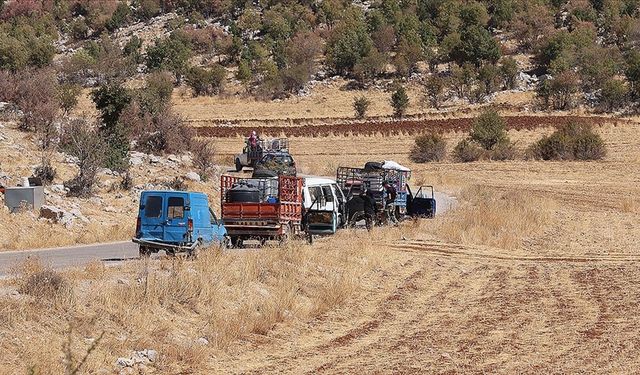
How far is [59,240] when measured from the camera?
2741cm

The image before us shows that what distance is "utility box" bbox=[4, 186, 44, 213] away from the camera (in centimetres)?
2973

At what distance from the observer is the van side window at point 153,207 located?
22.9 m

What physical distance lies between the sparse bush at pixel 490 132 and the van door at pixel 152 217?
151ft

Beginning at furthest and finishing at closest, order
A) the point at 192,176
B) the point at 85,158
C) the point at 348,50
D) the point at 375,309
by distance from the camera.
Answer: the point at 348,50 < the point at 192,176 < the point at 85,158 < the point at 375,309

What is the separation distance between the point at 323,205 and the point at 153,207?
7.62 meters

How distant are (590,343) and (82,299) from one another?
24.4 ft

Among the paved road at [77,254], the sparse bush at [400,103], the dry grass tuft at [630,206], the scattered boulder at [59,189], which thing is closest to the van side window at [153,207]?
the paved road at [77,254]

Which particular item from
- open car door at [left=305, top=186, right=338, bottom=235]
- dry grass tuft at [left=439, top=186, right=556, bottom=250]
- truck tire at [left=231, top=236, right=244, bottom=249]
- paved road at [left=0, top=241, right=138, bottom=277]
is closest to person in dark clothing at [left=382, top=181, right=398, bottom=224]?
dry grass tuft at [left=439, top=186, right=556, bottom=250]

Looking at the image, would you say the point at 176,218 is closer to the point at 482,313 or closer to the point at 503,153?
the point at 482,313

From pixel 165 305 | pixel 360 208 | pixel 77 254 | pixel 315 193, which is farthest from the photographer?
pixel 360 208

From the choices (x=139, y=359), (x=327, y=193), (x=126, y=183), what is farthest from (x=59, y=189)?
(x=139, y=359)

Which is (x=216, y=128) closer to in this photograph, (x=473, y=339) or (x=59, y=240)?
(x=59, y=240)

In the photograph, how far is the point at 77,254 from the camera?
24.3 m

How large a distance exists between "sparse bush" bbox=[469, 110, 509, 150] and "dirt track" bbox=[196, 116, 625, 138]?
460 inches
